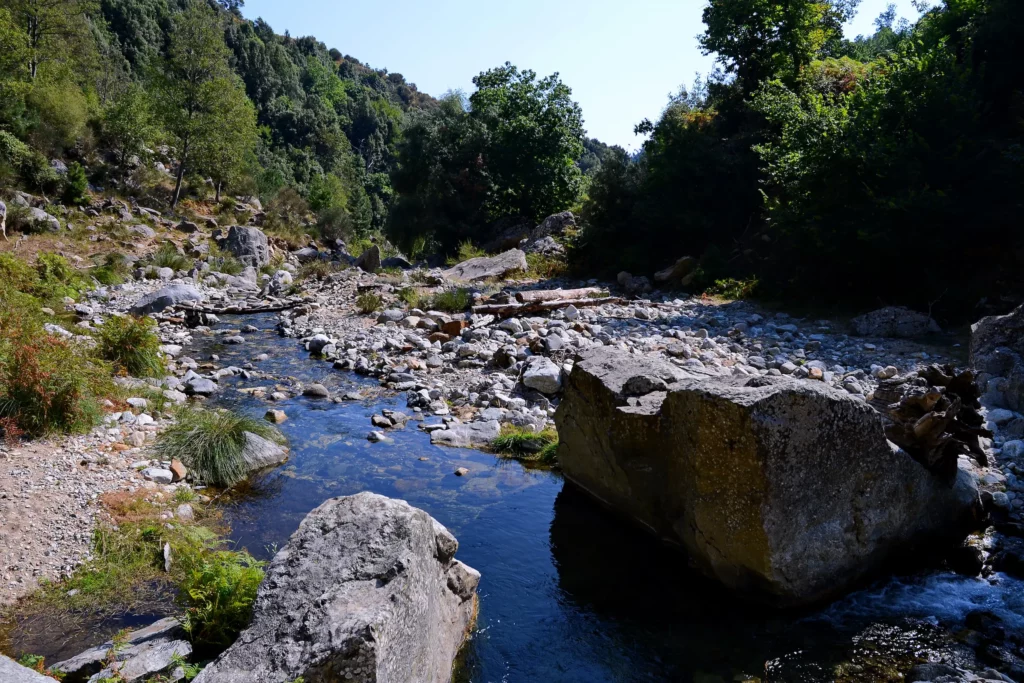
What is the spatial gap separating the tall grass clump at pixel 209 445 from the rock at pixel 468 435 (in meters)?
2.40

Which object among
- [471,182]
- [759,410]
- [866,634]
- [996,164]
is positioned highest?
[471,182]

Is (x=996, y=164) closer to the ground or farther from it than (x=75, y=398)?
farther from it

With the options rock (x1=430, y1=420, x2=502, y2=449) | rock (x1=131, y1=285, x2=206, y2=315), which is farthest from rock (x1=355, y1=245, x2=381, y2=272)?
rock (x1=430, y1=420, x2=502, y2=449)

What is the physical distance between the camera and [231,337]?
15.1 metres

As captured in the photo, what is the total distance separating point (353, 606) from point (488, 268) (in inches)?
740

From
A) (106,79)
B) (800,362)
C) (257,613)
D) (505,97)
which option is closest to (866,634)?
(257,613)

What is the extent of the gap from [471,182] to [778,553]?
90.9 feet

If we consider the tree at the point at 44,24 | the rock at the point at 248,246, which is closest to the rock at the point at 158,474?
the rock at the point at 248,246

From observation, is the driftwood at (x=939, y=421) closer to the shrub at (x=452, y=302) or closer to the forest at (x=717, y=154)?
the forest at (x=717, y=154)

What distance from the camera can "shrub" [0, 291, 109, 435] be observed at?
7.02m

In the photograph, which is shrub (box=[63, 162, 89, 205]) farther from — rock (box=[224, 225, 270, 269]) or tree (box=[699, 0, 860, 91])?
tree (box=[699, 0, 860, 91])

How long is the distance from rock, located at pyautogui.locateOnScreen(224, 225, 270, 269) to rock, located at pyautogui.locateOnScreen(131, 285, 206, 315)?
9.75m

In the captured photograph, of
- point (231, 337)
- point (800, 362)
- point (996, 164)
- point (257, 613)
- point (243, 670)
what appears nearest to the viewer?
point (243, 670)

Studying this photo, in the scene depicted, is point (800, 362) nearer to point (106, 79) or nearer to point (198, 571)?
point (198, 571)
